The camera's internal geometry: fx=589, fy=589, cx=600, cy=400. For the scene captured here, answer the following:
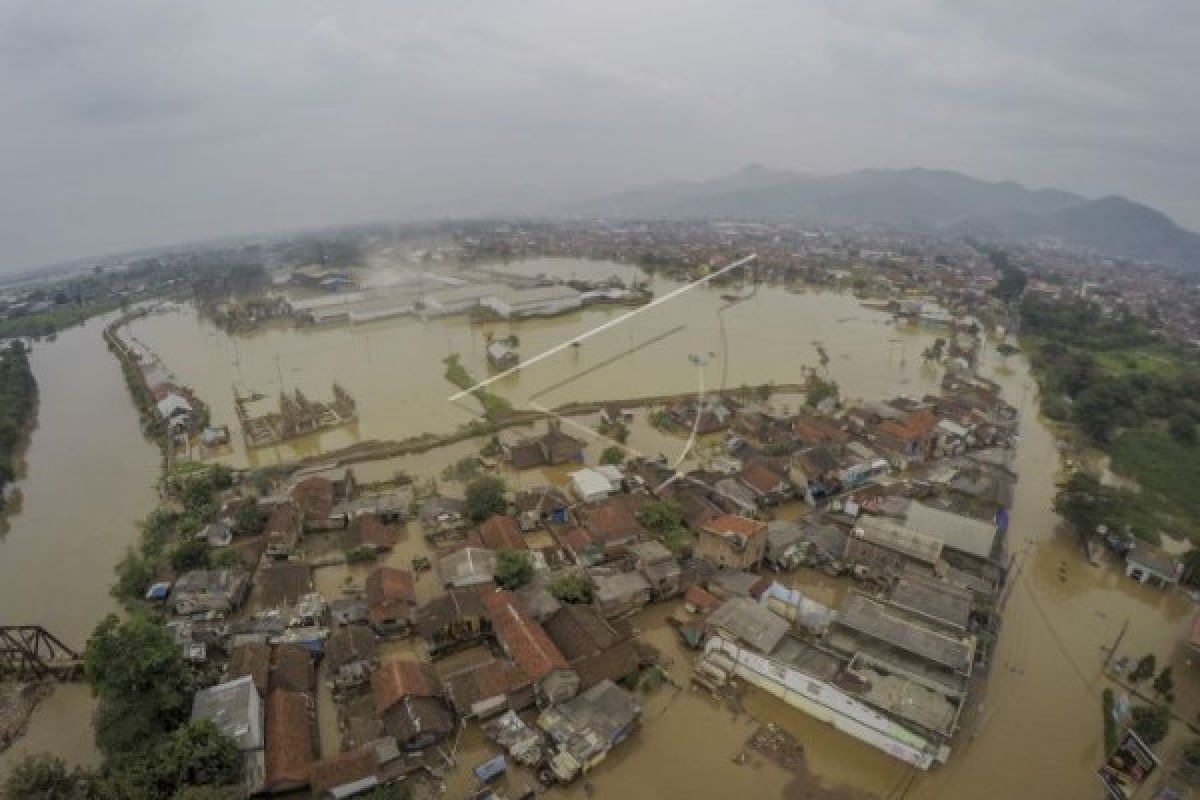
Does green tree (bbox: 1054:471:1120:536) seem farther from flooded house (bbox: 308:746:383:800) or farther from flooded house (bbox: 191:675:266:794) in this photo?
flooded house (bbox: 191:675:266:794)

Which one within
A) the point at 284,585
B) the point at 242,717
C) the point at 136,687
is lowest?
the point at 284,585

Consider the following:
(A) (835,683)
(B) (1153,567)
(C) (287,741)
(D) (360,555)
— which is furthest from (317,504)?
(B) (1153,567)

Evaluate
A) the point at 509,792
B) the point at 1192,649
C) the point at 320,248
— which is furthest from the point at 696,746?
the point at 320,248

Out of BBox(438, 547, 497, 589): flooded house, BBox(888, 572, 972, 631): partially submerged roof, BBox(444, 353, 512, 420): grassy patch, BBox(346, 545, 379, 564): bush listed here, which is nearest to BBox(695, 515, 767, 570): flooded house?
BBox(888, 572, 972, 631): partially submerged roof

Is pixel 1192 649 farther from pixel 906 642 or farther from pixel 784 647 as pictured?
pixel 784 647

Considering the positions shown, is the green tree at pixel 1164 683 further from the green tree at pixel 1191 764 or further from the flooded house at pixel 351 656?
the flooded house at pixel 351 656

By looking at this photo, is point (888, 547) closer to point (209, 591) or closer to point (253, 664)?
point (253, 664)

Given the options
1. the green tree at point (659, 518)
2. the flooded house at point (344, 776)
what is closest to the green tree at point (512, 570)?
the green tree at point (659, 518)
